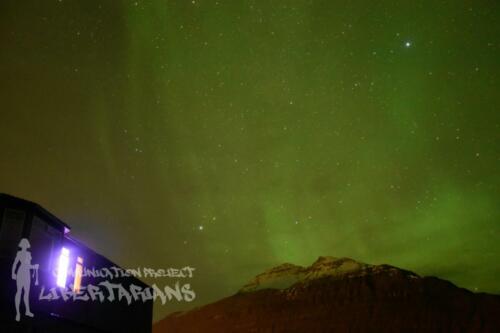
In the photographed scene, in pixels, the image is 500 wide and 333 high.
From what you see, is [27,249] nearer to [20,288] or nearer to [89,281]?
[20,288]

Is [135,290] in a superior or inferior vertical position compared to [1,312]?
superior

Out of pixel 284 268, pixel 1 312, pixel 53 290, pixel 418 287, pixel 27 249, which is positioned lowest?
pixel 1 312

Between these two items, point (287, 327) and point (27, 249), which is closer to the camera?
point (27, 249)

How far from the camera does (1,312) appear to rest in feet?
41.8

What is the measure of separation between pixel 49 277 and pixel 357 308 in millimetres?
78089

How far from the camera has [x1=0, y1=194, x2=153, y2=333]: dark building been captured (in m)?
13.2

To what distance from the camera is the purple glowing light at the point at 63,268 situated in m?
15.6

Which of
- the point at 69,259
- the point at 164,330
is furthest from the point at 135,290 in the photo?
the point at 164,330

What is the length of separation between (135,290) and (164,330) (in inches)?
2924

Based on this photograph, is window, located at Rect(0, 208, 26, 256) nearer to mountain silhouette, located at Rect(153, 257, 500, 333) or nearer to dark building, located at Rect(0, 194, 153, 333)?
dark building, located at Rect(0, 194, 153, 333)

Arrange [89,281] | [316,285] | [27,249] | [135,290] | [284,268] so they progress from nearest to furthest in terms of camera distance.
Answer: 1. [27,249]
2. [89,281]
3. [135,290]
4. [316,285]
5. [284,268]

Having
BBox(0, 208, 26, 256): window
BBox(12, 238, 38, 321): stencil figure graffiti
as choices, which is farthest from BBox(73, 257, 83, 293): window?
BBox(0, 208, 26, 256): window

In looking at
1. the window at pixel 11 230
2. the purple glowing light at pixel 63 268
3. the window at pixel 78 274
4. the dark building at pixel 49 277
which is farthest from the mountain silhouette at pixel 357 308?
the window at pixel 11 230

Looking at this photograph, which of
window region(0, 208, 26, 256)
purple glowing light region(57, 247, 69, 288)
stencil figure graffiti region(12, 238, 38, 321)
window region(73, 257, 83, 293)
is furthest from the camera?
window region(73, 257, 83, 293)
